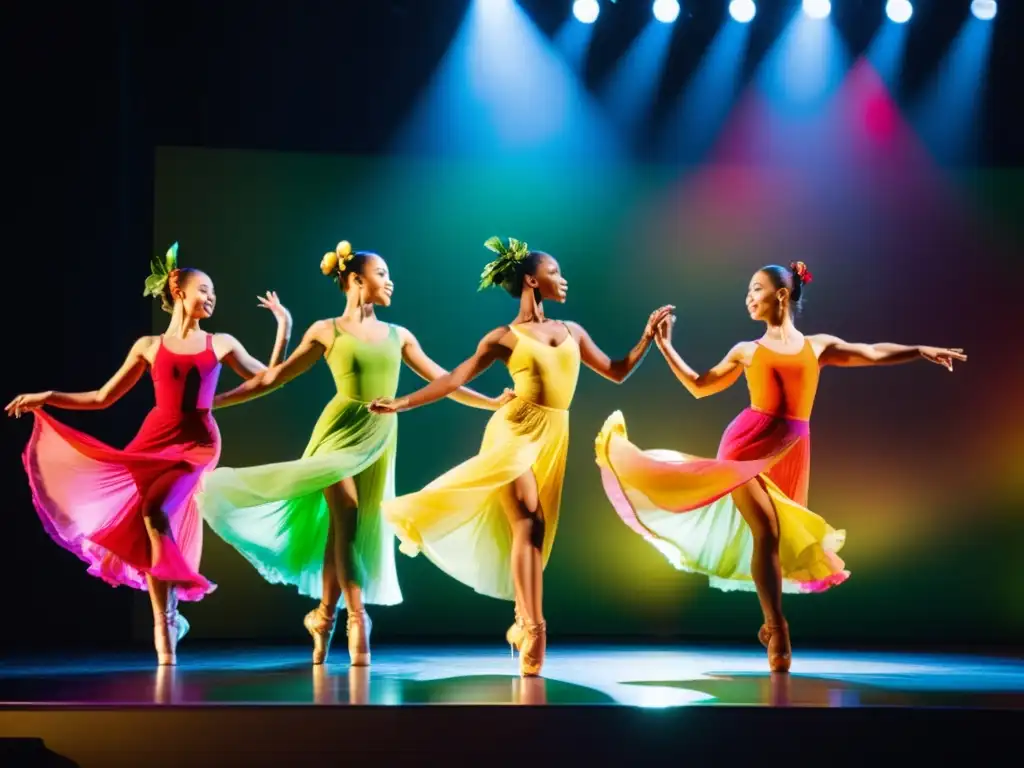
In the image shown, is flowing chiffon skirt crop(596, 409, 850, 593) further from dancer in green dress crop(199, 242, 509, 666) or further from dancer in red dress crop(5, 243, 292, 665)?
dancer in red dress crop(5, 243, 292, 665)

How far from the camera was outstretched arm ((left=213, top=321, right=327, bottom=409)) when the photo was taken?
5395 millimetres

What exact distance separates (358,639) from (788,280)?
2.34 metres

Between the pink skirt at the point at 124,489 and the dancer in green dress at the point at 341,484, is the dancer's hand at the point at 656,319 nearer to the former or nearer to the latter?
the dancer in green dress at the point at 341,484

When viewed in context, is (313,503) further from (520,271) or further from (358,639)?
(520,271)

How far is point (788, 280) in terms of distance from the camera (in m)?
5.31

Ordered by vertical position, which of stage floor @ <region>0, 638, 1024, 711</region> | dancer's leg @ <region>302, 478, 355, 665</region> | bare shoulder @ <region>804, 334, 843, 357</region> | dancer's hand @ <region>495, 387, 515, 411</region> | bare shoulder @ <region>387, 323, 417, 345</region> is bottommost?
stage floor @ <region>0, 638, 1024, 711</region>

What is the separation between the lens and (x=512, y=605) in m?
6.62

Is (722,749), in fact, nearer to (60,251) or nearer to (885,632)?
(885,632)

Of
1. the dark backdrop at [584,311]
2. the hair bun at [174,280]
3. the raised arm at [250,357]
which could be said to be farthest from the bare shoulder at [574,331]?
the hair bun at [174,280]

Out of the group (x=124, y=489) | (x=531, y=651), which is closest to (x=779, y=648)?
(x=531, y=651)

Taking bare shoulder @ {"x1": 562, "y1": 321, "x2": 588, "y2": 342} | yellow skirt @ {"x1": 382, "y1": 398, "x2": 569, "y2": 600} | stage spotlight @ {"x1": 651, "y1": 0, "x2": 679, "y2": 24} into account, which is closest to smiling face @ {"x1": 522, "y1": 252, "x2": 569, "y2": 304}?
bare shoulder @ {"x1": 562, "y1": 321, "x2": 588, "y2": 342}

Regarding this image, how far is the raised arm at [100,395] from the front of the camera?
5.48 meters

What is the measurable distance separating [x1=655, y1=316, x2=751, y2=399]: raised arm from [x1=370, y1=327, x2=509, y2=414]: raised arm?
656 mm

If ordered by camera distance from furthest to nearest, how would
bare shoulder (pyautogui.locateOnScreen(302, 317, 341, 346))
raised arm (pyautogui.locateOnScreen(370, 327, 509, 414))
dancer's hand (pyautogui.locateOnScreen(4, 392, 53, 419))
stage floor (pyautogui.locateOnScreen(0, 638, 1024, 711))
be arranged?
1. dancer's hand (pyautogui.locateOnScreen(4, 392, 53, 419))
2. bare shoulder (pyautogui.locateOnScreen(302, 317, 341, 346))
3. raised arm (pyautogui.locateOnScreen(370, 327, 509, 414))
4. stage floor (pyautogui.locateOnScreen(0, 638, 1024, 711))
